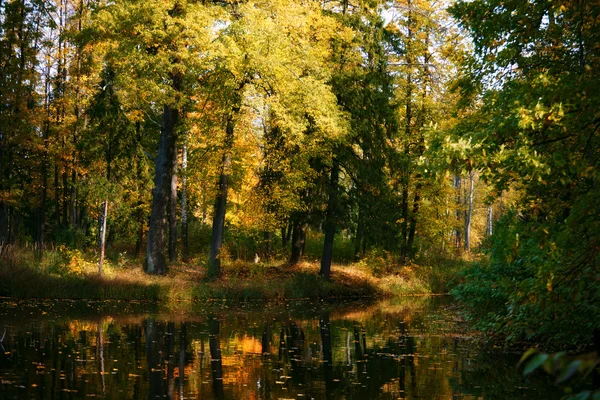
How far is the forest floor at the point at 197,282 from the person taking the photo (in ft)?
76.1

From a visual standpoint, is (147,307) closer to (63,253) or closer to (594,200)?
(63,253)

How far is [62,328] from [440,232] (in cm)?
2292

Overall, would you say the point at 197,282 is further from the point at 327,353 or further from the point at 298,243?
the point at 327,353

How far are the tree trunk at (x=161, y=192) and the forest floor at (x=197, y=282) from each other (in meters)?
0.72

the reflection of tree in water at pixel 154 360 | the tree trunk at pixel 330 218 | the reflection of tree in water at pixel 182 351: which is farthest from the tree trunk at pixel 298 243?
the reflection of tree in water at pixel 154 360

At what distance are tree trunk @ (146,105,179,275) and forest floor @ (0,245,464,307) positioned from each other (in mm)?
720

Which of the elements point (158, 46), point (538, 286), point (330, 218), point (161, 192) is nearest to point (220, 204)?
point (161, 192)

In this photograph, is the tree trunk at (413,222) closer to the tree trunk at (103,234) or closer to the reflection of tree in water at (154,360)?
the tree trunk at (103,234)

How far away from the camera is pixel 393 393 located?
10758 mm

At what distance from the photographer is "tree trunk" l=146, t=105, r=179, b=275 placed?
87.9 feet

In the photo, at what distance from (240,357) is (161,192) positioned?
1432cm

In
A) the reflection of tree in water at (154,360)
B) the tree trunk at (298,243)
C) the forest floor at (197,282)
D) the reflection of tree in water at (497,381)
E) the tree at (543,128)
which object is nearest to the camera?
the tree at (543,128)

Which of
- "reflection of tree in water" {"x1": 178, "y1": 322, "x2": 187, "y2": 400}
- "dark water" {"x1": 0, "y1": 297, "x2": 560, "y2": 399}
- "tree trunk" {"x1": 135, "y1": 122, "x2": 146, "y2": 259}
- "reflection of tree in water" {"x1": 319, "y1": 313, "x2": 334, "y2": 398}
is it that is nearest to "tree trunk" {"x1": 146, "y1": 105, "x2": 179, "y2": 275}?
"tree trunk" {"x1": 135, "y1": 122, "x2": 146, "y2": 259}

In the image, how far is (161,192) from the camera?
26828 mm
